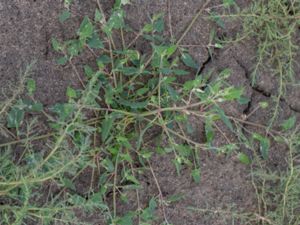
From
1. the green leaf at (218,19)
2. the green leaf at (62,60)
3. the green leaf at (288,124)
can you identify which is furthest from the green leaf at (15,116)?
the green leaf at (288,124)

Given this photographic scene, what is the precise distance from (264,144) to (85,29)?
36.2 inches

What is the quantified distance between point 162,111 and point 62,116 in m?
0.42

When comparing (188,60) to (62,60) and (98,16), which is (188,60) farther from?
(62,60)

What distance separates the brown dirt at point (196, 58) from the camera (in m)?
2.51

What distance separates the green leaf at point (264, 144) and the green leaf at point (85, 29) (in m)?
0.83

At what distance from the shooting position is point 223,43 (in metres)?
2.73

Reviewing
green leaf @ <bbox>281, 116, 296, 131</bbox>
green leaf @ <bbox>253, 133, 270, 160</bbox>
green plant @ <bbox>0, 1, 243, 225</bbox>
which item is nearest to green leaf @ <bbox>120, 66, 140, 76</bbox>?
green plant @ <bbox>0, 1, 243, 225</bbox>

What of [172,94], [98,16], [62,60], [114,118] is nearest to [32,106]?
[62,60]

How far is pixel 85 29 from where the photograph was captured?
2477 millimetres

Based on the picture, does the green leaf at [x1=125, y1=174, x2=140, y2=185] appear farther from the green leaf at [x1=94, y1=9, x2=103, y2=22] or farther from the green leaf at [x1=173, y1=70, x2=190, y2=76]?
the green leaf at [x1=94, y1=9, x2=103, y2=22]

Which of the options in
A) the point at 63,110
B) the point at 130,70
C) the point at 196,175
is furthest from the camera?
the point at 196,175

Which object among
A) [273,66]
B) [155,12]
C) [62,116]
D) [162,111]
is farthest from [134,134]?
[273,66]

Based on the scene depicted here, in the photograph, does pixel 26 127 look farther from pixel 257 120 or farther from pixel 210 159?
pixel 257 120

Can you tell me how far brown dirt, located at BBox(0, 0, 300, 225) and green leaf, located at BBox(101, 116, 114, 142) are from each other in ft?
0.64
